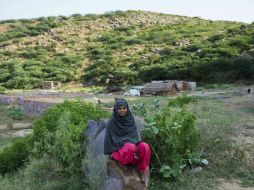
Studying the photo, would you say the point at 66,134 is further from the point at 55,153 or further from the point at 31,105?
the point at 31,105

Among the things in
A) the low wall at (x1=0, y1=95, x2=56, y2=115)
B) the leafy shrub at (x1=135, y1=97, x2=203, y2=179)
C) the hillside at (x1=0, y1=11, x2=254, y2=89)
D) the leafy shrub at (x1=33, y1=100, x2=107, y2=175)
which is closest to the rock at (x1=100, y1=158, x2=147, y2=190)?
the leafy shrub at (x1=135, y1=97, x2=203, y2=179)

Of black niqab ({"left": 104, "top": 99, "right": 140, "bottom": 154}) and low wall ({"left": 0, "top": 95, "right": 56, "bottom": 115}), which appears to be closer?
black niqab ({"left": 104, "top": 99, "right": 140, "bottom": 154})

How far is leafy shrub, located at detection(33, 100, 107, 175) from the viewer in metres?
6.40

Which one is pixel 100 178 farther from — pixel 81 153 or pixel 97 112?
pixel 97 112

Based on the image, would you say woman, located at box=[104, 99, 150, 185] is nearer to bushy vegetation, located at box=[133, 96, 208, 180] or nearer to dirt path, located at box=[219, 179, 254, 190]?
bushy vegetation, located at box=[133, 96, 208, 180]

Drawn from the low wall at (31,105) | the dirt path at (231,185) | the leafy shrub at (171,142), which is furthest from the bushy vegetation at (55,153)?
the low wall at (31,105)

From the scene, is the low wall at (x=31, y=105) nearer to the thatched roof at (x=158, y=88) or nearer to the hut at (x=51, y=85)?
the thatched roof at (x=158, y=88)

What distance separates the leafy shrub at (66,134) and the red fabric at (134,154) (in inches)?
47.4

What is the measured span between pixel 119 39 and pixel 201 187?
42.4 meters

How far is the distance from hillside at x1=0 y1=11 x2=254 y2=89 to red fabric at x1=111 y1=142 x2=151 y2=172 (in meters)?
18.6

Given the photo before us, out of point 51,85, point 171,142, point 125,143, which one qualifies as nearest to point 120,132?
point 125,143

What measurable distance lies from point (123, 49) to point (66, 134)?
38014mm

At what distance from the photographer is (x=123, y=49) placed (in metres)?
44.1

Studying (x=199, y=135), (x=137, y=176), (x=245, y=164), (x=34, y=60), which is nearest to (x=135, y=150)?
(x=137, y=176)
